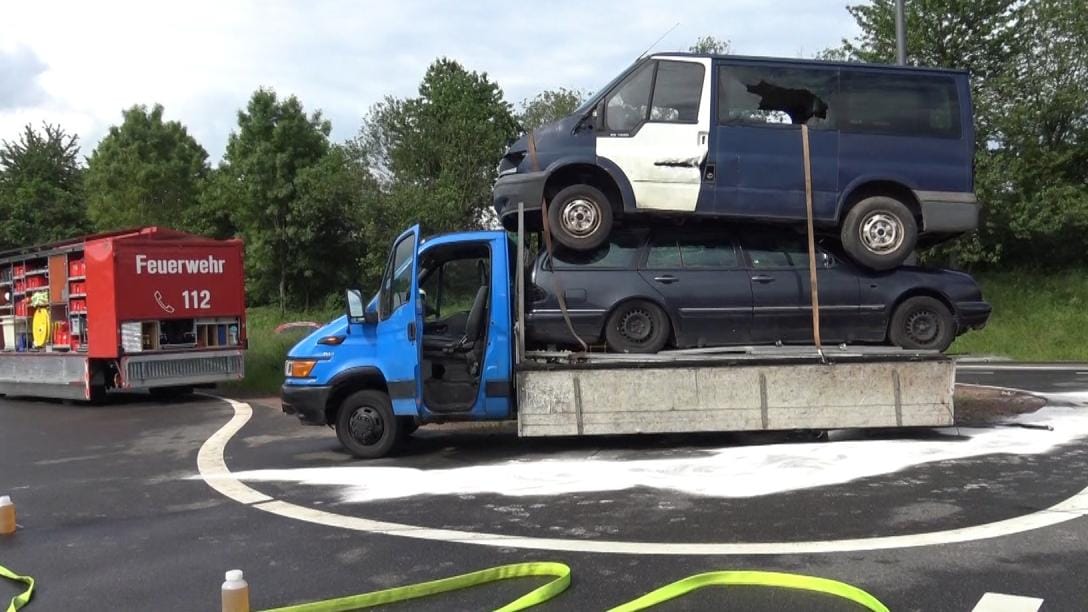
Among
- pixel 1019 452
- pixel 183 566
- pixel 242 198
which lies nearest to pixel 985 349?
pixel 1019 452

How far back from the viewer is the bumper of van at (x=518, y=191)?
8828 mm

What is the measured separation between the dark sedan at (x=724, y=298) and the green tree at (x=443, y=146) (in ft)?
69.4

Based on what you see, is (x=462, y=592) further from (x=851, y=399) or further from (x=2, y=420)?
(x=2, y=420)

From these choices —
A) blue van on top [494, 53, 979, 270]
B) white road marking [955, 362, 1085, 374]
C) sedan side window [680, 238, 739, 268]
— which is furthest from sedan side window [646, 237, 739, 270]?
white road marking [955, 362, 1085, 374]

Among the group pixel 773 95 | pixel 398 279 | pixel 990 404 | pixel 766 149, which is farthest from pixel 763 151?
pixel 990 404

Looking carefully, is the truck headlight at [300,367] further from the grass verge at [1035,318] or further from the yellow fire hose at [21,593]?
the grass verge at [1035,318]

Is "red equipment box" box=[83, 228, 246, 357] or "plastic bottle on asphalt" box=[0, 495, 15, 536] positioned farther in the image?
"red equipment box" box=[83, 228, 246, 357]

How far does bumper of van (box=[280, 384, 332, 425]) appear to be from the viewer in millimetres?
8914

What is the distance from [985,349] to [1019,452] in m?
14.8

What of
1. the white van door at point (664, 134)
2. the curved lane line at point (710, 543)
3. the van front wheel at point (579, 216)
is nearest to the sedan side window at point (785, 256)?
the white van door at point (664, 134)

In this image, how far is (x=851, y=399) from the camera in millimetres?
8609

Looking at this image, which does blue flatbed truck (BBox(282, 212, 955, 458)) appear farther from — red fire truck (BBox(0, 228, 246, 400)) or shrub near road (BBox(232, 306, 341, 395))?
shrub near road (BBox(232, 306, 341, 395))

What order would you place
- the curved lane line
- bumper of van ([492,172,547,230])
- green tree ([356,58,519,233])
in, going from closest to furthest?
the curved lane line
bumper of van ([492,172,547,230])
green tree ([356,58,519,233])

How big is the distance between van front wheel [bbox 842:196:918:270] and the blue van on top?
0.04ft
